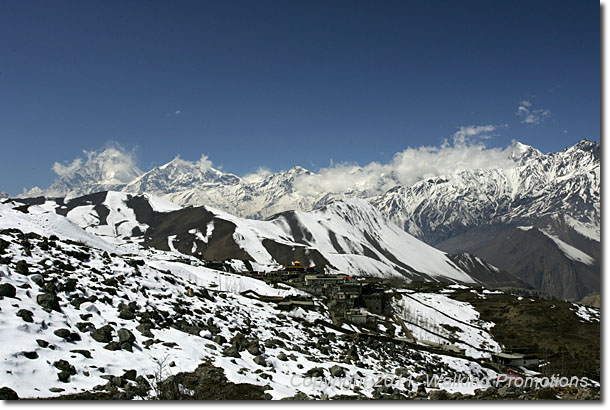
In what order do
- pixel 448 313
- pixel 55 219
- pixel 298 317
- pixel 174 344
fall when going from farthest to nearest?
pixel 448 313, pixel 55 219, pixel 298 317, pixel 174 344

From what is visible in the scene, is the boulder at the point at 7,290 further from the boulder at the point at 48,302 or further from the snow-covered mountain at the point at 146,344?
the boulder at the point at 48,302

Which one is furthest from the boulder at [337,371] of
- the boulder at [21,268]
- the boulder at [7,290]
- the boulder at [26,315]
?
the boulder at [21,268]

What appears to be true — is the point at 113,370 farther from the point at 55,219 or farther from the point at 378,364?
the point at 55,219

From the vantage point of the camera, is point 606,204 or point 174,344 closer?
point 606,204

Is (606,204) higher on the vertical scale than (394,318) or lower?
higher

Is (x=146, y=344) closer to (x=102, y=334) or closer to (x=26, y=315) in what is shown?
(x=102, y=334)

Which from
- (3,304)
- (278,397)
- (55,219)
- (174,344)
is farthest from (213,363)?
(55,219)

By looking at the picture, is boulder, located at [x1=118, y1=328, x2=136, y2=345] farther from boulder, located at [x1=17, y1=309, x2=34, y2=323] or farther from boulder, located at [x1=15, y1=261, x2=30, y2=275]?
boulder, located at [x1=15, y1=261, x2=30, y2=275]

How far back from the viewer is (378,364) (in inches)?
989

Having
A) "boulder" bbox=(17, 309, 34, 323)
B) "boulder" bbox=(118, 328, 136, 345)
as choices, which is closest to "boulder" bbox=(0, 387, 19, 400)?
"boulder" bbox=(17, 309, 34, 323)

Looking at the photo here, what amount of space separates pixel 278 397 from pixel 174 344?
5.36 meters

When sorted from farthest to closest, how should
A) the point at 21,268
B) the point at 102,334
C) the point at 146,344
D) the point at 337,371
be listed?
the point at 21,268 < the point at 337,371 < the point at 146,344 < the point at 102,334

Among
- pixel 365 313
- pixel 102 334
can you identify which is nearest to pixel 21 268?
pixel 102 334

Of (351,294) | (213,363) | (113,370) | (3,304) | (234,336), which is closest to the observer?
(113,370)
